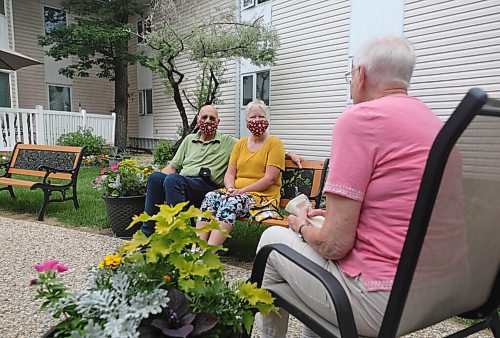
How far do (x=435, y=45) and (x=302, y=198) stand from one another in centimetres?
678

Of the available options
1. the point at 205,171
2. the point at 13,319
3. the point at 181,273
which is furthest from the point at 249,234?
the point at 181,273

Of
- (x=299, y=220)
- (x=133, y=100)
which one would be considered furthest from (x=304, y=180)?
(x=133, y=100)

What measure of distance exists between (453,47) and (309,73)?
3.42 metres

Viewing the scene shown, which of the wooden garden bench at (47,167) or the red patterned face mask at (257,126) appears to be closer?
the red patterned face mask at (257,126)

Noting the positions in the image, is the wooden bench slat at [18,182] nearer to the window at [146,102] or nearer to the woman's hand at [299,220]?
the woman's hand at [299,220]

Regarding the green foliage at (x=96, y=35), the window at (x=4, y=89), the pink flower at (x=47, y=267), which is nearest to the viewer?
the pink flower at (x=47, y=267)

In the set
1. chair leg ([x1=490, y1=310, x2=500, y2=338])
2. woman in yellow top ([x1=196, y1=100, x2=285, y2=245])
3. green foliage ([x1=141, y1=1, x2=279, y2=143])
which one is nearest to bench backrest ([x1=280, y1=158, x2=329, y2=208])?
woman in yellow top ([x1=196, y1=100, x2=285, y2=245])

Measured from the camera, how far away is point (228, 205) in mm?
3145

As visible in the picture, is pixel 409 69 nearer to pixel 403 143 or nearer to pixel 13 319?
pixel 403 143

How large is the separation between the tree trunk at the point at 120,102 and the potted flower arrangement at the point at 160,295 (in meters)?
14.2

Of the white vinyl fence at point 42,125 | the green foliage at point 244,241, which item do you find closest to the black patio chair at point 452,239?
the green foliage at point 244,241

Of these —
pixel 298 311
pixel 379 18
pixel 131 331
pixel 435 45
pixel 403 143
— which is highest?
pixel 379 18

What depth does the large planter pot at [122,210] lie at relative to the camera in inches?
167

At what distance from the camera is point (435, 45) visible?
7.30 meters
